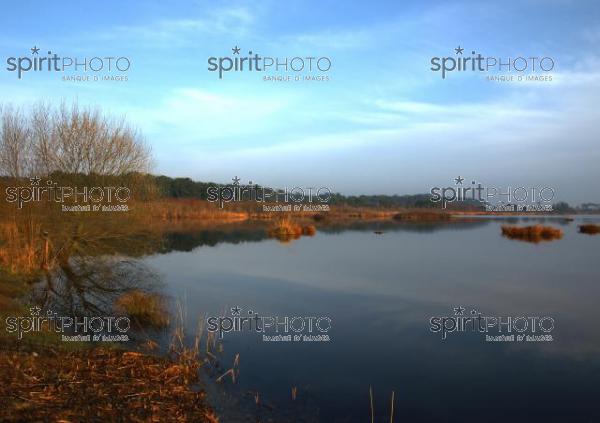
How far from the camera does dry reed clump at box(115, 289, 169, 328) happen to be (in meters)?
10.7

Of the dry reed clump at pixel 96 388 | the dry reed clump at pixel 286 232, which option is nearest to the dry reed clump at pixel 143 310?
the dry reed clump at pixel 96 388

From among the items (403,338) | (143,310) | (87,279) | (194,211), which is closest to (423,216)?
(194,211)

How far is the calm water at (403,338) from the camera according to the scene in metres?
6.94

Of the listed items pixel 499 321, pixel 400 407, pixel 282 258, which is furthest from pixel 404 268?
pixel 400 407

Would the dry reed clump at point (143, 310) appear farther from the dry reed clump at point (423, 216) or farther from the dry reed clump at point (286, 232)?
the dry reed clump at point (423, 216)

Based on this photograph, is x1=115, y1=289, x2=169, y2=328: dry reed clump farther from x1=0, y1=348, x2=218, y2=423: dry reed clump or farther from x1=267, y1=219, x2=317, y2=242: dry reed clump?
x1=267, y1=219, x2=317, y2=242: dry reed clump

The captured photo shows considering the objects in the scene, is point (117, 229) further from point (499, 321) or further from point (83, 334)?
point (499, 321)

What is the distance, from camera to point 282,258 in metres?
24.8

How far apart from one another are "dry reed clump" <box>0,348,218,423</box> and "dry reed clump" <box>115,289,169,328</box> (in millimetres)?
3254

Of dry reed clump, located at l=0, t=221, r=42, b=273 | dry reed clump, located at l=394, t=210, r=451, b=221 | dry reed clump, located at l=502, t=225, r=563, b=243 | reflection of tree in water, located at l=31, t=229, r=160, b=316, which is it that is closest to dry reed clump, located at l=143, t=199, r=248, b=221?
dry reed clump, located at l=394, t=210, r=451, b=221

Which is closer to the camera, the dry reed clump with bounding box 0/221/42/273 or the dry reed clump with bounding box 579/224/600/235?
the dry reed clump with bounding box 0/221/42/273

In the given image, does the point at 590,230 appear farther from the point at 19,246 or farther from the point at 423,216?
the point at 19,246

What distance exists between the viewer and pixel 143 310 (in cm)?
1116

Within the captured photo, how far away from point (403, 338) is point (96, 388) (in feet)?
21.6
